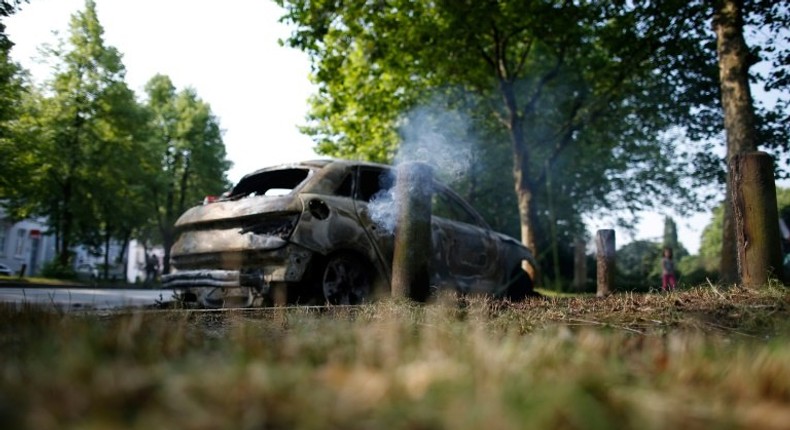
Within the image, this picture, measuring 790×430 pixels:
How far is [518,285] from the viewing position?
29.9 feet

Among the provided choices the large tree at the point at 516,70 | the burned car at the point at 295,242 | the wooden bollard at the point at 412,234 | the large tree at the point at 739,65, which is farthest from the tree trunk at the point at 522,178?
the wooden bollard at the point at 412,234

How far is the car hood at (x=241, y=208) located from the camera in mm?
5832

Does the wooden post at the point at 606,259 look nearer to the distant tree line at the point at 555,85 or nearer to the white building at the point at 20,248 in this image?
the distant tree line at the point at 555,85

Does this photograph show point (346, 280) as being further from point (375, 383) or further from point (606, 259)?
point (606, 259)

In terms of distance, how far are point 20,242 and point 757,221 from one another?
5455 cm

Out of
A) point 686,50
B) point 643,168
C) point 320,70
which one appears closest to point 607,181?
point 643,168

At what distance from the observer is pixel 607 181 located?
28.7 m

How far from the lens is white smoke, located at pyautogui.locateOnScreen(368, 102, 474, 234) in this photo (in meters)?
22.0

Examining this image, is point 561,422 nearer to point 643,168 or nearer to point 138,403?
point 138,403

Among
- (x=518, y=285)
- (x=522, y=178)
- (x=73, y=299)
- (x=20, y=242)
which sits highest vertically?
(x=522, y=178)

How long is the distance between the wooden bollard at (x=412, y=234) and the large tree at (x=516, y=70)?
1071 centimetres

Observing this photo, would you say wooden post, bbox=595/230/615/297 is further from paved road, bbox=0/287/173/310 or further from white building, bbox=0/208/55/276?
white building, bbox=0/208/55/276

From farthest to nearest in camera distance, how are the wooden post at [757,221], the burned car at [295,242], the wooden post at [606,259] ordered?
the wooden post at [606,259] < the burned car at [295,242] < the wooden post at [757,221]

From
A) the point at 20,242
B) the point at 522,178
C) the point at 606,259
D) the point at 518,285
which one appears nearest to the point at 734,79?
the point at 606,259
